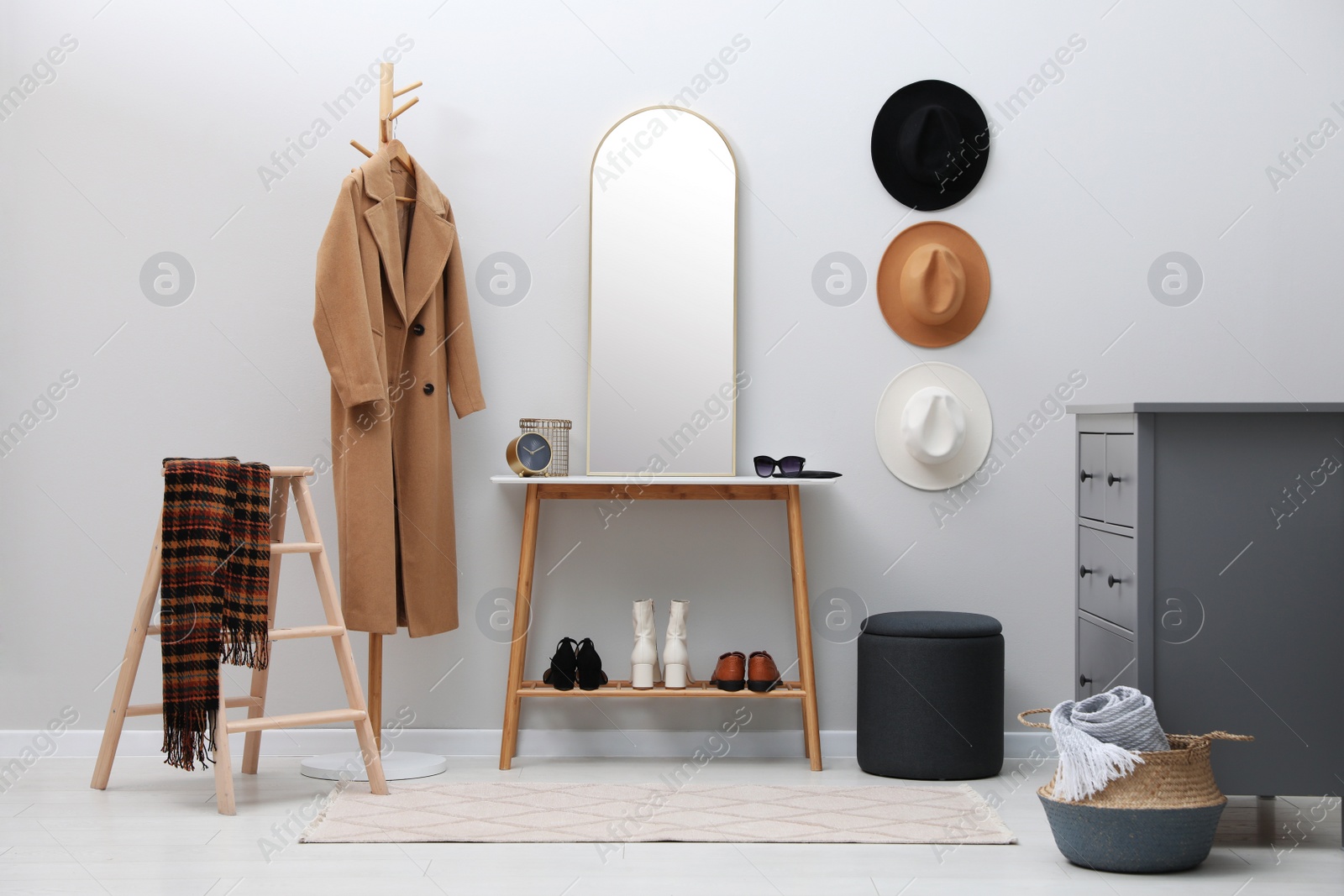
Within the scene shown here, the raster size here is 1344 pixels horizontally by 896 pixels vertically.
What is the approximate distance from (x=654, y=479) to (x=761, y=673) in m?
0.59

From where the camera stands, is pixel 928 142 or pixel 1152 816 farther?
pixel 928 142

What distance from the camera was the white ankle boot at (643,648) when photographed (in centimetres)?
304

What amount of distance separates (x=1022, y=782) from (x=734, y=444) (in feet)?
3.83

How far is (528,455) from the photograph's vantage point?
3.04 meters

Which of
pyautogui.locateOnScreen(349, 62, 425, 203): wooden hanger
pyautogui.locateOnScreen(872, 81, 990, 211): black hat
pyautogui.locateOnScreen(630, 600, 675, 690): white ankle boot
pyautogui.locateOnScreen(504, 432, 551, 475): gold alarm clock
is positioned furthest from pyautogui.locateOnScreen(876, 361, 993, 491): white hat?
pyautogui.locateOnScreen(349, 62, 425, 203): wooden hanger

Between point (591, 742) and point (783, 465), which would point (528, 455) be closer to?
point (783, 465)

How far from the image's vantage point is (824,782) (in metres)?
2.90

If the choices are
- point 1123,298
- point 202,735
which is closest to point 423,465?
point 202,735

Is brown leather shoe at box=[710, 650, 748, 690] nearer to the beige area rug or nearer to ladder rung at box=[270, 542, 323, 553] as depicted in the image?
the beige area rug

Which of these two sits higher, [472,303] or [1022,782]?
[472,303]

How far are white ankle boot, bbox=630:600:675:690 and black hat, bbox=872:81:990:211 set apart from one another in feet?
4.54

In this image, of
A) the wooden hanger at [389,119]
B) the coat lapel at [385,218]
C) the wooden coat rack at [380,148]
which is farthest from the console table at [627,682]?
the wooden hanger at [389,119]

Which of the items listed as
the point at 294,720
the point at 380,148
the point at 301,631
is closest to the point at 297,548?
the point at 301,631

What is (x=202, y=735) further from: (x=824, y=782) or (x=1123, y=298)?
(x=1123, y=298)
